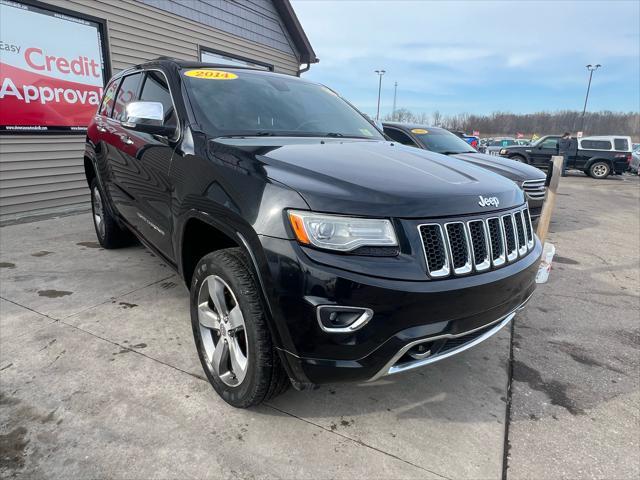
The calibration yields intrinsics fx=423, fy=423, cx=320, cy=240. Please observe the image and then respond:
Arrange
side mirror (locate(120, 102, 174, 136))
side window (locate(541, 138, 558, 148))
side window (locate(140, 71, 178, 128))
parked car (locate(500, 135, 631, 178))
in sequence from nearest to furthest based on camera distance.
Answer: side mirror (locate(120, 102, 174, 136)) < side window (locate(140, 71, 178, 128)) < parked car (locate(500, 135, 631, 178)) < side window (locate(541, 138, 558, 148))

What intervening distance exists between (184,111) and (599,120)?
88.2 m

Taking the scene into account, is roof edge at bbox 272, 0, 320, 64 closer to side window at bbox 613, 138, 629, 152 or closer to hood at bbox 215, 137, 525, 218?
hood at bbox 215, 137, 525, 218

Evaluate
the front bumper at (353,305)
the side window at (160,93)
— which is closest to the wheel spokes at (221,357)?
the front bumper at (353,305)

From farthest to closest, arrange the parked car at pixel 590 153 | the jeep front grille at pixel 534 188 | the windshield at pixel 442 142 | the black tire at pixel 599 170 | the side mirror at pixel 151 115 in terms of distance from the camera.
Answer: the black tire at pixel 599 170 < the parked car at pixel 590 153 < the windshield at pixel 442 142 < the jeep front grille at pixel 534 188 < the side mirror at pixel 151 115

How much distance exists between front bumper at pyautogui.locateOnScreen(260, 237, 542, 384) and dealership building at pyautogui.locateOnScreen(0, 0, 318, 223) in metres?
6.44

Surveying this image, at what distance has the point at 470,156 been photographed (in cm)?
676

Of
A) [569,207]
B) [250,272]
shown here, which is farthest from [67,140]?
[569,207]

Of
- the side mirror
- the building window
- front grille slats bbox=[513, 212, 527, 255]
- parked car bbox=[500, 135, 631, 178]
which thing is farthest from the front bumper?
parked car bbox=[500, 135, 631, 178]

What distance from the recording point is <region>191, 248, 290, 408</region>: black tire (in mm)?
1911

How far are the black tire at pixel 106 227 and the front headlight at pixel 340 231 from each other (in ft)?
10.9

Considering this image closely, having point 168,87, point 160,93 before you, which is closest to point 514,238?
point 168,87

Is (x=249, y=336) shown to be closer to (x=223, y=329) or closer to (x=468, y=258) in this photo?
(x=223, y=329)

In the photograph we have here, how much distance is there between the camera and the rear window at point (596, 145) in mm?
18641

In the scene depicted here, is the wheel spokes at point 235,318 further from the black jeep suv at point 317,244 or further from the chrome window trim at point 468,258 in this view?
the chrome window trim at point 468,258
